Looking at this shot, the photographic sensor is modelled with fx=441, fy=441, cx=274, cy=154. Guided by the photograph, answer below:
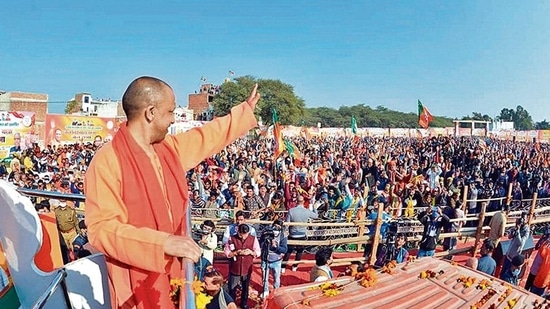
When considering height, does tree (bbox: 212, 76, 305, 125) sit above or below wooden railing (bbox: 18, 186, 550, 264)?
above

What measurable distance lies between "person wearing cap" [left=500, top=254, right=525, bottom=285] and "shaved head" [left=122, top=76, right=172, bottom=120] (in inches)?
276

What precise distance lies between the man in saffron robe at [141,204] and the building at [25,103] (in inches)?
1724

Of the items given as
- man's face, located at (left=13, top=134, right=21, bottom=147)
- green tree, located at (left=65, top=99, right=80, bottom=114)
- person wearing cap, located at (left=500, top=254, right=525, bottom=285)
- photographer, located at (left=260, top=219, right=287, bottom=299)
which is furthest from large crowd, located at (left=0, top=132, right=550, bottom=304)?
green tree, located at (left=65, top=99, right=80, bottom=114)

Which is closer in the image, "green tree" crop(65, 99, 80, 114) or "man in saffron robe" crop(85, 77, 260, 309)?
"man in saffron robe" crop(85, 77, 260, 309)

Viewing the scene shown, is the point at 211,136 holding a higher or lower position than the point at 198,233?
higher

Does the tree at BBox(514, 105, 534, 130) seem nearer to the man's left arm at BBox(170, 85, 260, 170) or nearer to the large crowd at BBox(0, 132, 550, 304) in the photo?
the large crowd at BBox(0, 132, 550, 304)

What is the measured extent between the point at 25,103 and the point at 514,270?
45.3 m

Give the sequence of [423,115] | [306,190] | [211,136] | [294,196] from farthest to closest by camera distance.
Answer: [423,115] < [306,190] < [294,196] < [211,136]

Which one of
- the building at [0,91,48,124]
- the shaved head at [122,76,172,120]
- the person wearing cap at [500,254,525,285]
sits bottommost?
the person wearing cap at [500,254,525,285]

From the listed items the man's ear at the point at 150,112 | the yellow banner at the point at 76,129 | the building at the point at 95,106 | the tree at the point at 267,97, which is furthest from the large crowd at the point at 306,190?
the tree at the point at 267,97

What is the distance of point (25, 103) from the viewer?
4234 cm

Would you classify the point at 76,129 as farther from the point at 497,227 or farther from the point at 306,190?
Result: the point at 497,227

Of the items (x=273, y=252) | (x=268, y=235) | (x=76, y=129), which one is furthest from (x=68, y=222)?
(x=76, y=129)

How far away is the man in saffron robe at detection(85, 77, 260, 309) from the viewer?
1.65 metres
